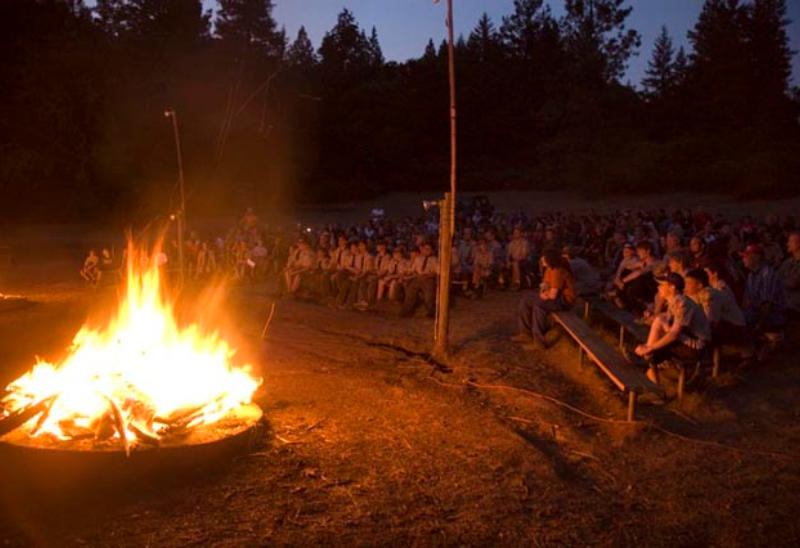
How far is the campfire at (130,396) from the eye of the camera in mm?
5617

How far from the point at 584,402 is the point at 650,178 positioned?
33927 mm

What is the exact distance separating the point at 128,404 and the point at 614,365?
15.0 ft

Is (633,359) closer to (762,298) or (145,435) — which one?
(762,298)

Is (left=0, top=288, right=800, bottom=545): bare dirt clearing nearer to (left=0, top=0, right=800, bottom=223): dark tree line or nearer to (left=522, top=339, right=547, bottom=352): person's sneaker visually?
(left=522, top=339, right=547, bottom=352): person's sneaker

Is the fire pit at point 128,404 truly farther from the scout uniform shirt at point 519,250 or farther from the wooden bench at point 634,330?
the scout uniform shirt at point 519,250

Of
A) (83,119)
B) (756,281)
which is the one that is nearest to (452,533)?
(756,281)

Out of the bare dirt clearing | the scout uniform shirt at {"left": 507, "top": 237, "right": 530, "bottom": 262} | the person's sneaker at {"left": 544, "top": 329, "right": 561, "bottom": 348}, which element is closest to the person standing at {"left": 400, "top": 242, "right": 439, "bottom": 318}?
the person's sneaker at {"left": 544, "top": 329, "right": 561, "bottom": 348}

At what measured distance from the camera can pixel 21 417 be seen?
223 inches

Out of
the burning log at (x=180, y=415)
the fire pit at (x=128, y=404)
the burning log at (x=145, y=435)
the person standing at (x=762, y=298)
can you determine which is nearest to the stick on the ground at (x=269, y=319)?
the fire pit at (x=128, y=404)

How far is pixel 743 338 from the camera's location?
8.20 meters

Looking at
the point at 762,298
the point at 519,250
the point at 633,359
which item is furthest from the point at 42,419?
the point at 519,250

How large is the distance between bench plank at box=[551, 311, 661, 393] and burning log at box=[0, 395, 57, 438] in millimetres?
4943

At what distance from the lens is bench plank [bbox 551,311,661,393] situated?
21.9 feet

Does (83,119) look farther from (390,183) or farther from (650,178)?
(650,178)
